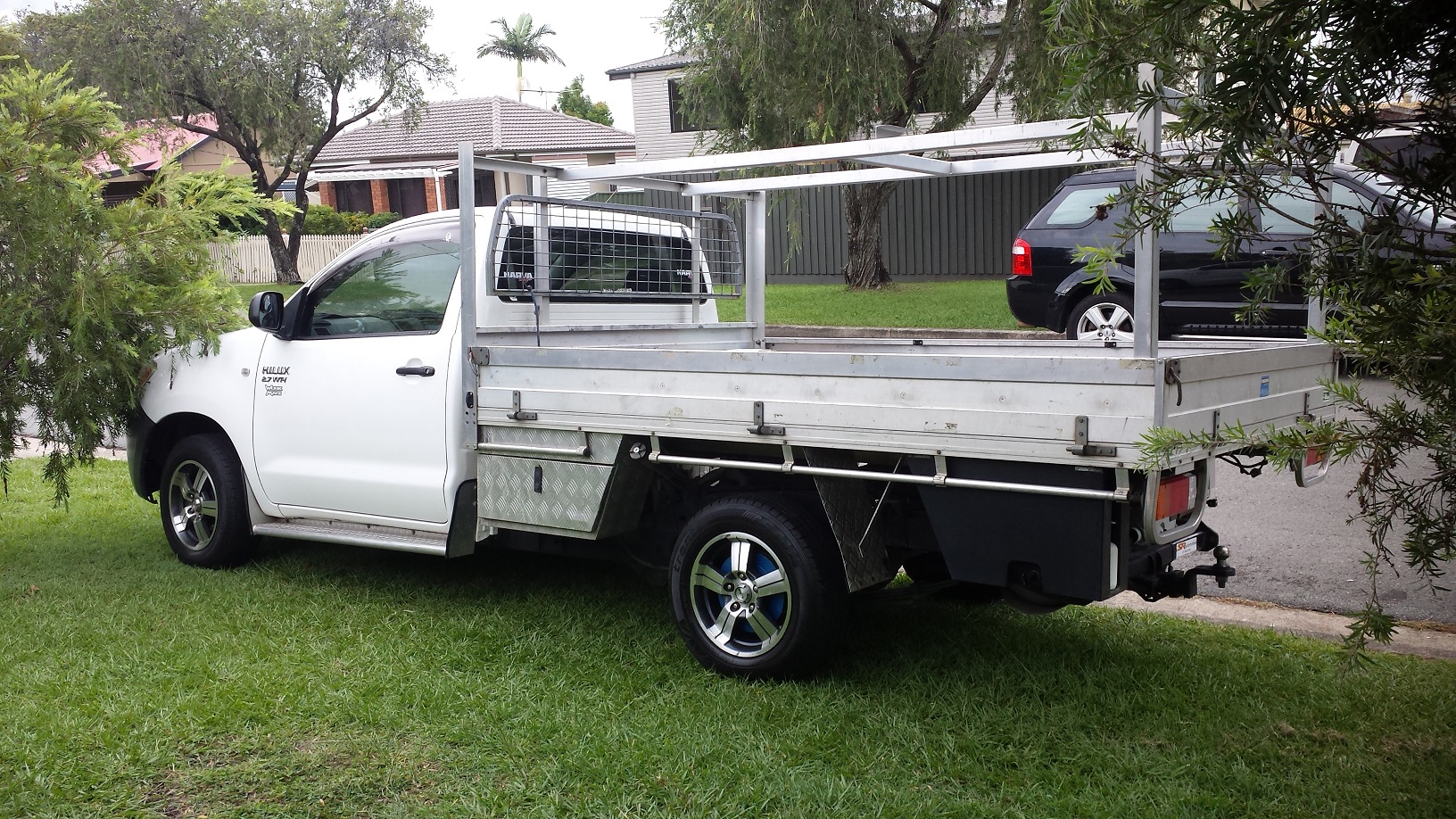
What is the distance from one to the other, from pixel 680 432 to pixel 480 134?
38739 mm

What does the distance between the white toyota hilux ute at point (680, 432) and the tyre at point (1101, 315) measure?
15.3 feet

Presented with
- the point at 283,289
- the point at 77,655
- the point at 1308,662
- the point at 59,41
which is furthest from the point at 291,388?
the point at 59,41

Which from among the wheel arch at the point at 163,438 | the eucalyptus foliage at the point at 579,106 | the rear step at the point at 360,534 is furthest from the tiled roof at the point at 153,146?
the eucalyptus foliage at the point at 579,106

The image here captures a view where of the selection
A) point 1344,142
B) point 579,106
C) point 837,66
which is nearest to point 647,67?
point 837,66

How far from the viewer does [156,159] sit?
3247 cm

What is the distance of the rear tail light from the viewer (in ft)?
12.8

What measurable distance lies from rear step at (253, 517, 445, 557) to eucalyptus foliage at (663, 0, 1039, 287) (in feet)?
31.2

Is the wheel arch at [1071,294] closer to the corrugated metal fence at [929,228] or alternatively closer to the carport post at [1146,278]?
the carport post at [1146,278]

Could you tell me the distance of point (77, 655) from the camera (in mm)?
5055

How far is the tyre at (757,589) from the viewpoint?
14.5 feet

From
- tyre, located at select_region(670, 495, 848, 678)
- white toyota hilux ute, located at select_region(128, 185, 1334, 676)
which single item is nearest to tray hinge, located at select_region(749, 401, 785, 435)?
white toyota hilux ute, located at select_region(128, 185, 1334, 676)

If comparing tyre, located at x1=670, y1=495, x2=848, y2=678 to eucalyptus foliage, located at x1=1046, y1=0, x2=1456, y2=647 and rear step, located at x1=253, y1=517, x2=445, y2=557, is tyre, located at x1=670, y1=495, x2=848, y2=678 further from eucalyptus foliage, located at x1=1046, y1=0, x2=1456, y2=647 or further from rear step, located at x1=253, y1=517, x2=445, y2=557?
eucalyptus foliage, located at x1=1046, y1=0, x2=1456, y2=647

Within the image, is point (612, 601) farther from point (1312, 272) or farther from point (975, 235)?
point (975, 235)

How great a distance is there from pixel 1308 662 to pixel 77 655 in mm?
4949
